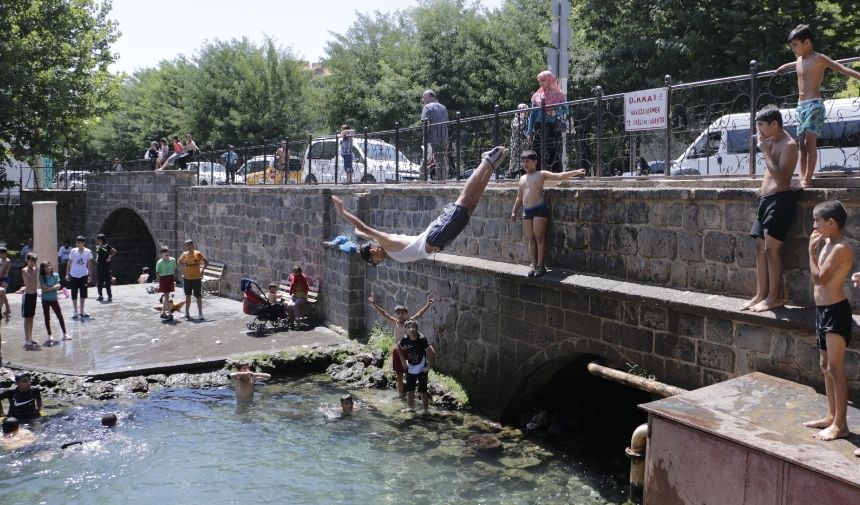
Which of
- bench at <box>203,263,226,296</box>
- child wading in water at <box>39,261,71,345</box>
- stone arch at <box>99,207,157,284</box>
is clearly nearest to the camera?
child wading in water at <box>39,261,71,345</box>

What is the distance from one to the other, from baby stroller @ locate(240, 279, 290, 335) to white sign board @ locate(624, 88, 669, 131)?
8764 mm

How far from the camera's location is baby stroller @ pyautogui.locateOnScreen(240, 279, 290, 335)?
15695mm

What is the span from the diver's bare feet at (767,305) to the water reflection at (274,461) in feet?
9.56

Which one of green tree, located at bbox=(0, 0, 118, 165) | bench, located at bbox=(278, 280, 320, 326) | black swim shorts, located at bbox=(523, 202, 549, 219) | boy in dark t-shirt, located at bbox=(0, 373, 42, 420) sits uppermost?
green tree, located at bbox=(0, 0, 118, 165)

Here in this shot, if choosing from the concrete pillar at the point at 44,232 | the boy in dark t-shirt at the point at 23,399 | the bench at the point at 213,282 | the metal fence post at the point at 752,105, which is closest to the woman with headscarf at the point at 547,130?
the metal fence post at the point at 752,105

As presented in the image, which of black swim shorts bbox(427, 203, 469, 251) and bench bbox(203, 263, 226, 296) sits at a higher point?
black swim shorts bbox(427, 203, 469, 251)

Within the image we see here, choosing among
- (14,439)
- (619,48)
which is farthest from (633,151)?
(619,48)

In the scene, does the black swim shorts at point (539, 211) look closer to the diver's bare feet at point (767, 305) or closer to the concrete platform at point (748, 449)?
the diver's bare feet at point (767, 305)

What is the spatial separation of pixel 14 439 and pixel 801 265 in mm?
9807

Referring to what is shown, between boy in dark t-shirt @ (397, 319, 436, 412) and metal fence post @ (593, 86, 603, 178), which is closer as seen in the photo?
metal fence post @ (593, 86, 603, 178)

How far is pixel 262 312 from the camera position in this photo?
15.7 m

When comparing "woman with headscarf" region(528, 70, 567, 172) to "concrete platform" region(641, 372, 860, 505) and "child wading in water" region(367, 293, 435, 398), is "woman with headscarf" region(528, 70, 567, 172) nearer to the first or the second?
"child wading in water" region(367, 293, 435, 398)

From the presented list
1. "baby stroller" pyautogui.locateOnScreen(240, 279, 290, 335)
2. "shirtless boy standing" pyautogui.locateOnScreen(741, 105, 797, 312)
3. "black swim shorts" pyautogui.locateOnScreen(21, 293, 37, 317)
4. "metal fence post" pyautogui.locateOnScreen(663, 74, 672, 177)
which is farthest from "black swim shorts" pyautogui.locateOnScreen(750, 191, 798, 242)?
"black swim shorts" pyautogui.locateOnScreen(21, 293, 37, 317)

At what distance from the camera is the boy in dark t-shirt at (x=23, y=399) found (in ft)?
36.3
